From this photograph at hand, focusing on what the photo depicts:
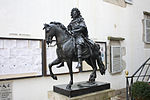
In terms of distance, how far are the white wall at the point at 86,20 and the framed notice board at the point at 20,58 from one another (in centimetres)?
16

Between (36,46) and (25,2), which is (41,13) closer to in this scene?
(25,2)

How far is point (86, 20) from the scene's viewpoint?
4309 millimetres

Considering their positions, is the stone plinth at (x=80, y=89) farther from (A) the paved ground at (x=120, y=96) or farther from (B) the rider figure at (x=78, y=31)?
(A) the paved ground at (x=120, y=96)

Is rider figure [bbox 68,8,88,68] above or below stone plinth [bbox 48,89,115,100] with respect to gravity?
above

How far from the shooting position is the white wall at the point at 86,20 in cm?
314

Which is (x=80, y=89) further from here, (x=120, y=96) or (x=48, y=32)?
(x=120, y=96)

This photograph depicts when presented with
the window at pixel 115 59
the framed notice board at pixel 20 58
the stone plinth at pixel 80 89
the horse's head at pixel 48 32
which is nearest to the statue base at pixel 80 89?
the stone plinth at pixel 80 89

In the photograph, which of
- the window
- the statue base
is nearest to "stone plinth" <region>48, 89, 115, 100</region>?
the statue base

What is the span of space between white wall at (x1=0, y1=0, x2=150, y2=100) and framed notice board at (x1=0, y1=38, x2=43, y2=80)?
16cm

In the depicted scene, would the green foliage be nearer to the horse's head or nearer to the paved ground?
the paved ground

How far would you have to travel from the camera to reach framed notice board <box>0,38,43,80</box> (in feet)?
9.72

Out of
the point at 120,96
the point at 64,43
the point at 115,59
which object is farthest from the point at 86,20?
the point at 120,96

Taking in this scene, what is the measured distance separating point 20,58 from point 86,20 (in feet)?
7.15

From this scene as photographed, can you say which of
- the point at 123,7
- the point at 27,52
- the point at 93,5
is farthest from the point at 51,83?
the point at 123,7
